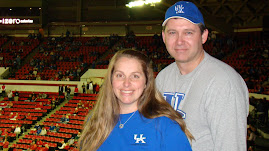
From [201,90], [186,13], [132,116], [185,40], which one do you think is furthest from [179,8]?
[132,116]

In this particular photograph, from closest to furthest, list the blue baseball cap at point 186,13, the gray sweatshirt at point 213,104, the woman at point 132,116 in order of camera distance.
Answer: the gray sweatshirt at point 213,104 → the woman at point 132,116 → the blue baseball cap at point 186,13

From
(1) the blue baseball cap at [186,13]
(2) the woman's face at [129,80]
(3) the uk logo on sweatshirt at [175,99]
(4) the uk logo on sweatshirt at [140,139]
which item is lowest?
(4) the uk logo on sweatshirt at [140,139]

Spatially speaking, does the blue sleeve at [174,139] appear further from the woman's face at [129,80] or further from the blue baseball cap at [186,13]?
the blue baseball cap at [186,13]

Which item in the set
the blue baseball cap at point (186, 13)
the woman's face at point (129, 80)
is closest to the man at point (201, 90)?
the blue baseball cap at point (186, 13)

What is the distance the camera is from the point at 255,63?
1470cm

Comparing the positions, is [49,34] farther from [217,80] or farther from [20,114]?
[217,80]

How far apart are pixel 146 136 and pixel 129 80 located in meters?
0.40

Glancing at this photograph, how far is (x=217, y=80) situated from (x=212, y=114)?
0.21 m

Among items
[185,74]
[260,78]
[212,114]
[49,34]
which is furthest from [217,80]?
[49,34]

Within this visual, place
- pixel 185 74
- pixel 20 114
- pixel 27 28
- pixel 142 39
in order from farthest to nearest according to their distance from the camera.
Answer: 1. pixel 27 28
2. pixel 142 39
3. pixel 20 114
4. pixel 185 74

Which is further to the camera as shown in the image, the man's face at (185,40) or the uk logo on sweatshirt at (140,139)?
the man's face at (185,40)

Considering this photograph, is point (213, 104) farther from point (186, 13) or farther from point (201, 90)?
point (186, 13)

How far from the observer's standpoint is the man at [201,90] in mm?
1437

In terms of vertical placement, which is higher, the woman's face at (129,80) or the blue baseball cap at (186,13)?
the blue baseball cap at (186,13)
